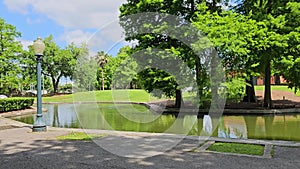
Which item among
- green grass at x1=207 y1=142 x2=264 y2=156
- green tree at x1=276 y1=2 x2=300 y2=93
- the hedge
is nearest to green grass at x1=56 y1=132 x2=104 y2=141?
green grass at x1=207 y1=142 x2=264 y2=156

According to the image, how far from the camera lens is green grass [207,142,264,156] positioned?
5.92m

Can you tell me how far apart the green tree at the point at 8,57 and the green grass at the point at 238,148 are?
31.6 metres

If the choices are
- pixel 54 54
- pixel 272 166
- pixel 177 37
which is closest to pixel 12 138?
pixel 272 166

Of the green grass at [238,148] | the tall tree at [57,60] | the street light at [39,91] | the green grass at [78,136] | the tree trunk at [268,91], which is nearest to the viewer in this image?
the green grass at [238,148]

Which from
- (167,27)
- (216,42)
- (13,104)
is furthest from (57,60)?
(216,42)

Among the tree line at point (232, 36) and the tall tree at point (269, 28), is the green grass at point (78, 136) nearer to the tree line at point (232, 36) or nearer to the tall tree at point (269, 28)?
the tree line at point (232, 36)

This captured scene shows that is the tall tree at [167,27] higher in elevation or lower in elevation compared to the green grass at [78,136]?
higher

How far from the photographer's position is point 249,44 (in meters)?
14.7

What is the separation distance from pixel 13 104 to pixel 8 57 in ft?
55.2

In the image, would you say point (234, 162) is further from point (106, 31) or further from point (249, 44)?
point (249, 44)

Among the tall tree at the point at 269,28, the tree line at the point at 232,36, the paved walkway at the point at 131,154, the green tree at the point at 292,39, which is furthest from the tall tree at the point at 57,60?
the paved walkway at the point at 131,154

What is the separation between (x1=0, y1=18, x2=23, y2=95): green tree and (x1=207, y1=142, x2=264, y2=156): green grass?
104 ft

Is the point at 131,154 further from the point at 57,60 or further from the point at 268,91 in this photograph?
the point at 57,60

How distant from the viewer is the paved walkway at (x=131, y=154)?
504 cm
